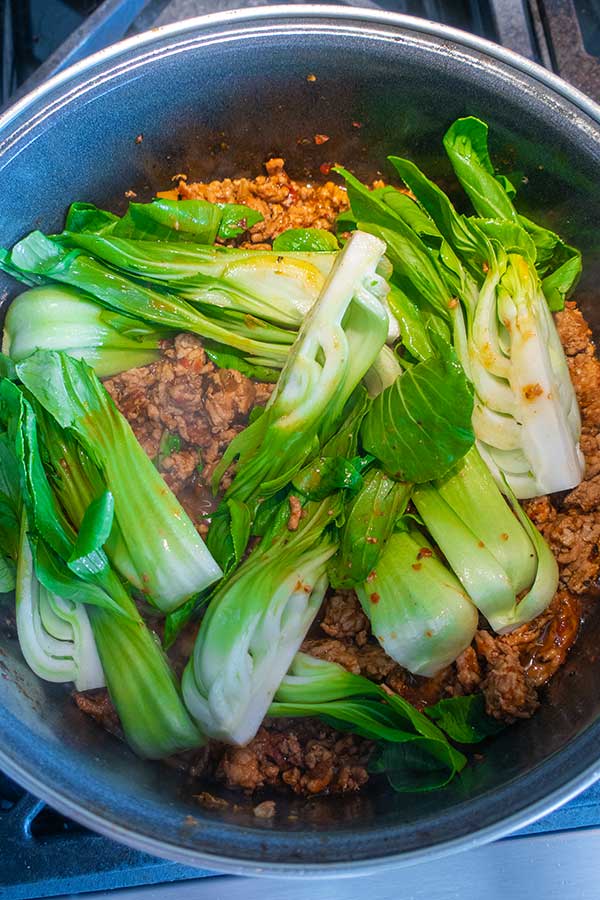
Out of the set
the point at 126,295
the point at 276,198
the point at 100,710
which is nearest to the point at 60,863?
the point at 100,710

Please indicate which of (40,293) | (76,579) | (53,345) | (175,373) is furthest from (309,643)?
(40,293)

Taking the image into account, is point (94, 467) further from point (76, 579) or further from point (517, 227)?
point (517, 227)

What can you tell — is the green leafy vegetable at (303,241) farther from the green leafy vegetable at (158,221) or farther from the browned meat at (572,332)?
the browned meat at (572,332)

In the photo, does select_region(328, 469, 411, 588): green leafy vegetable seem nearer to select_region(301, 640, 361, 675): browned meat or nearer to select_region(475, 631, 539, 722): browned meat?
select_region(301, 640, 361, 675): browned meat

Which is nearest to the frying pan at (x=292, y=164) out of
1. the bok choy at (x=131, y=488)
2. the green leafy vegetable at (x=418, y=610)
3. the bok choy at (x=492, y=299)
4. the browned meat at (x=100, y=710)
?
the browned meat at (x=100, y=710)

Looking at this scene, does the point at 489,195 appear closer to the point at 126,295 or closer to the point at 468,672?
the point at 126,295
